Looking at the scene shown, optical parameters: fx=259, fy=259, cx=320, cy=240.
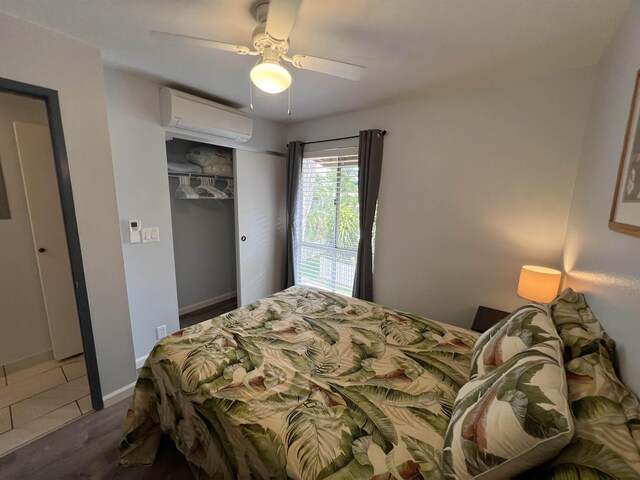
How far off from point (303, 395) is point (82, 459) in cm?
148

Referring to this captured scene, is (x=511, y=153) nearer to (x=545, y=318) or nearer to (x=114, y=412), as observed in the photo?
(x=545, y=318)

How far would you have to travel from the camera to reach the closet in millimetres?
2969

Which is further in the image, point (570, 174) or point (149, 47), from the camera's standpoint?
point (570, 174)

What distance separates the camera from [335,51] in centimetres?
166

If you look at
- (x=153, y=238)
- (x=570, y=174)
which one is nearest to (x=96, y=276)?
(x=153, y=238)

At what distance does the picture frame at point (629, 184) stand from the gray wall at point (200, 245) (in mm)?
3523

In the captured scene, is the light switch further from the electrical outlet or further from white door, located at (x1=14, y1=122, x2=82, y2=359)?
the electrical outlet

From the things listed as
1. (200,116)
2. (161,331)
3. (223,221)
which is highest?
(200,116)

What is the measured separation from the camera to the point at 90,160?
1660 millimetres

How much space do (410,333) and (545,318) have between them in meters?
0.72

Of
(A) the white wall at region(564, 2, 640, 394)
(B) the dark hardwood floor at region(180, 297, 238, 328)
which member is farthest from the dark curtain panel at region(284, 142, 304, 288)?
(A) the white wall at region(564, 2, 640, 394)

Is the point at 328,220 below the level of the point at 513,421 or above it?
above

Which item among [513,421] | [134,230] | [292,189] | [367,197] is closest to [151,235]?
[134,230]

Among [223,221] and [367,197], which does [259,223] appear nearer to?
[223,221]
